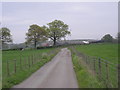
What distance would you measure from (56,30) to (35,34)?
9.89 metres

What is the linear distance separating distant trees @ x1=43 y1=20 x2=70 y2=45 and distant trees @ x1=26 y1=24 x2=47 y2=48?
6029 mm

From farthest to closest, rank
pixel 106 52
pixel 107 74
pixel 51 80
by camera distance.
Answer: pixel 106 52
pixel 51 80
pixel 107 74

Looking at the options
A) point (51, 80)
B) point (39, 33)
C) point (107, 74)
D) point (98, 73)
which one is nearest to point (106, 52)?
point (98, 73)

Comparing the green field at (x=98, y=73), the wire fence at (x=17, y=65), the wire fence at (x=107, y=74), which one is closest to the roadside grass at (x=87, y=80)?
the green field at (x=98, y=73)

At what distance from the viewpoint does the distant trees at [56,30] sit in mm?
86188

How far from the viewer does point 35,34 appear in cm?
7950

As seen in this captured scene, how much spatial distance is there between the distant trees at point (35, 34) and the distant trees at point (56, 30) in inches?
237

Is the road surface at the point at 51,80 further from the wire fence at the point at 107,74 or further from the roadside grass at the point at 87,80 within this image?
the wire fence at the point at 107,74

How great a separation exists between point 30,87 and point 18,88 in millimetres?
546

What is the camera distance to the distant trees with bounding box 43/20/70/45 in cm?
8619

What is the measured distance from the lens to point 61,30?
8819cm

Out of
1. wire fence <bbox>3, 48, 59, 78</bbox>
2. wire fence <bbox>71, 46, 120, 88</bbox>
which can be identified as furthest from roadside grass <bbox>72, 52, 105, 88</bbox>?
wire fence <bbox>3, 48, 59, 78</bbox>

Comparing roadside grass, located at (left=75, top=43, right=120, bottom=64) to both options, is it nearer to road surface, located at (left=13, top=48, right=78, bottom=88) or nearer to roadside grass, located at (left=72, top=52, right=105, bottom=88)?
road surface, located at (left=13, top=48, right=78, bottom=88)

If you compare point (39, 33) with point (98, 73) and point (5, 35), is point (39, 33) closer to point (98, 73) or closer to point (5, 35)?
point (5, 35)
